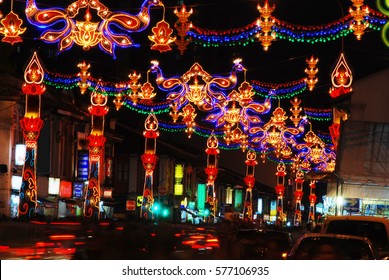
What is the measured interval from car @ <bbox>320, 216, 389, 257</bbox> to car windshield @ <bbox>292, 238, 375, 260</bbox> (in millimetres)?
5206

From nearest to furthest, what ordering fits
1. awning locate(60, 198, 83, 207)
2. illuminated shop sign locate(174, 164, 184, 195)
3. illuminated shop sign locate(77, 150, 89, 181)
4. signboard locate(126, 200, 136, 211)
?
awning locate(60, 198, 83, 207) → illuminated shop sign locate(77, 150, 89, 181) → signboard locate(126, 200, 136, 211) → illuminated shop sign locate(174, 164, 184, 195)

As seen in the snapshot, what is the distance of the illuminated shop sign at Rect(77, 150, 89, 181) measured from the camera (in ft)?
181

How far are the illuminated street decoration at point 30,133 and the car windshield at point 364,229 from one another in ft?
48.6

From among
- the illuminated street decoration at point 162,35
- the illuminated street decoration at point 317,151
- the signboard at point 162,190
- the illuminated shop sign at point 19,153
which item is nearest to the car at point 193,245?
the illuminated street decoration at point 162,35

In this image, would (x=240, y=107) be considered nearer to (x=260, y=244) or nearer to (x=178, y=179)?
(x=260, y=244)

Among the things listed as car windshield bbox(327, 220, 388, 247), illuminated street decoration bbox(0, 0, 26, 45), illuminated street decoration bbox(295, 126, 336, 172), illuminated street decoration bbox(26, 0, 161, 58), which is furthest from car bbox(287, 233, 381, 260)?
illuminated street decoration bbox(295, 126, 336, 172)

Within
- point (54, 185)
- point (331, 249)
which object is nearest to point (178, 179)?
point (54, 185)

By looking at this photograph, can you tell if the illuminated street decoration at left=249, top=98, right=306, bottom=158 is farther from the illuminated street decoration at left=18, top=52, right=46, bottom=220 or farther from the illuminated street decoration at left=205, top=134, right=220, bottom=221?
the illuminated street decoration at left=18, top=52, right=46, bottom=220

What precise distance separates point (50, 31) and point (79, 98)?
114 feet


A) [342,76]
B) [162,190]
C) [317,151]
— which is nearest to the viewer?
[342,76]

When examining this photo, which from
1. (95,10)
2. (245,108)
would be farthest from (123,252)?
(245,108)

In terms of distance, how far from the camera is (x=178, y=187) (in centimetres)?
7362

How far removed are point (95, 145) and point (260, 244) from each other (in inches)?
773

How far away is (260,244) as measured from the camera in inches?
904
